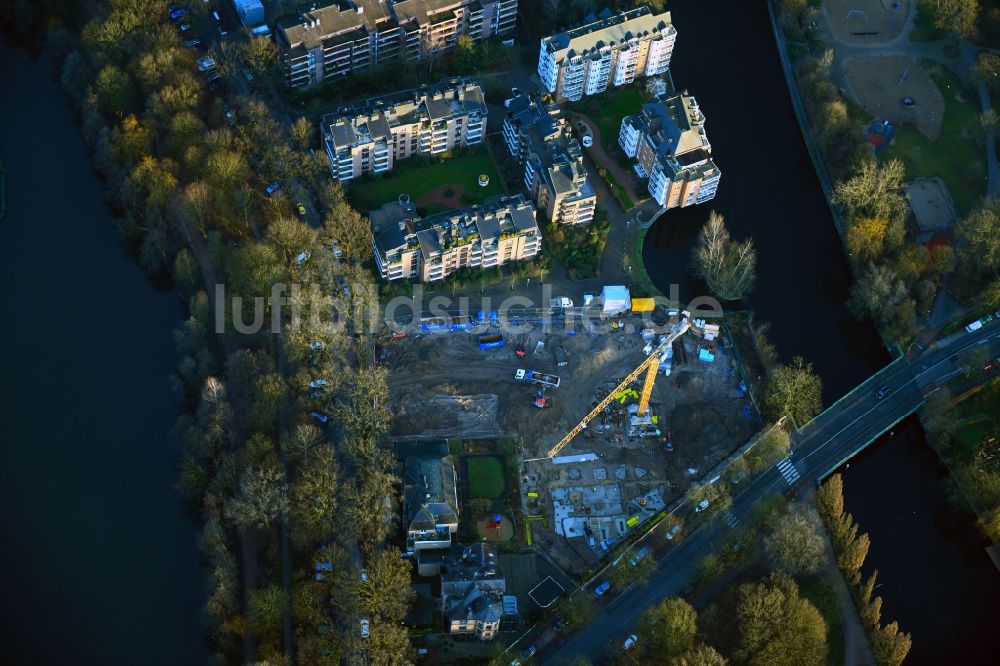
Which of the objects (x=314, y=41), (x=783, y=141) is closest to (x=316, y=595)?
(x=314, y=41)

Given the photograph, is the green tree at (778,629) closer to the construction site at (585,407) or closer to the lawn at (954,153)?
the construction site at (585,407)

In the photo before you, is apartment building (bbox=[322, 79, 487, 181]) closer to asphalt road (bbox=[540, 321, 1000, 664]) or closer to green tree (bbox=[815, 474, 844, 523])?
asphalt road (bbox=[540, 321, 1000, 664])

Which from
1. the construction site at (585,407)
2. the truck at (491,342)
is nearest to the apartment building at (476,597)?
the construction site at (585,407)

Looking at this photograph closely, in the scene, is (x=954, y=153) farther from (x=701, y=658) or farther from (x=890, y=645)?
(x=701, y=658)

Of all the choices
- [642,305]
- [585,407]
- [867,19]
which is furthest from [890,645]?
[867,19]

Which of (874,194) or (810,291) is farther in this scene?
(810,291)

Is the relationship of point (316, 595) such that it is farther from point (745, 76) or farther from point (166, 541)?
point (745, 76)

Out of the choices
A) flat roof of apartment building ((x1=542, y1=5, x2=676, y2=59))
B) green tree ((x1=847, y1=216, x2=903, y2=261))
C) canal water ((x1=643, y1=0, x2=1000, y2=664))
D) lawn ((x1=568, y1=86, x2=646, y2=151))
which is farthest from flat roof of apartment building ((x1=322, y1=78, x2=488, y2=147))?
green tree ((x1=847, y1=216, x2=903, y2=261))
